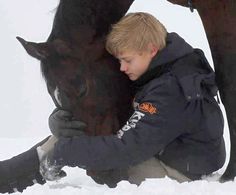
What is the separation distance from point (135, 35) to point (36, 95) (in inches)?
237

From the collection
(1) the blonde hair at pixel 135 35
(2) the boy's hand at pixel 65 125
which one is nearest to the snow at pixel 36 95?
(2) the boy's hand at pixel 65 125

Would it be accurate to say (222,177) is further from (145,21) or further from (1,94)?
(1,94)

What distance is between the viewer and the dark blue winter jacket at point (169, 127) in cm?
235

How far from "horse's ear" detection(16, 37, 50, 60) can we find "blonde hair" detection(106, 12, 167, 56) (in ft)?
0.84

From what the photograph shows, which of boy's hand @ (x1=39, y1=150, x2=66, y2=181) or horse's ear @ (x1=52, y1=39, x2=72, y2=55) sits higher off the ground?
horse's ear @ (x1=52, y1=39, x2=72, y2=55)

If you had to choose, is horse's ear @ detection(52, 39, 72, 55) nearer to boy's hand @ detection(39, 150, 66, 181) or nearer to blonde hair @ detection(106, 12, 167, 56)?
blonde hair @ detection(106, 12, 167, 56)

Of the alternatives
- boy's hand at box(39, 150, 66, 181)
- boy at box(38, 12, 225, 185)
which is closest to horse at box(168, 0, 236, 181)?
boy at box(38, 12, 225, 185)

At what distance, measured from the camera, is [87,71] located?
245cm

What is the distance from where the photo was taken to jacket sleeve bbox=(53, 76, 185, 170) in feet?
7.70

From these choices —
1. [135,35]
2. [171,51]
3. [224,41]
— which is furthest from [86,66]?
[224,41]

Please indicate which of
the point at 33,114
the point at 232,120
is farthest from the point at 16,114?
the point at 232,120

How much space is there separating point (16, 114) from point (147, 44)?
211 inches

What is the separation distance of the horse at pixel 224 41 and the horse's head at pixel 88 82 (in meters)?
0.45

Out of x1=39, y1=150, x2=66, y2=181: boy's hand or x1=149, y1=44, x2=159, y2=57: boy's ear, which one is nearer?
x1=149, y1=44, x2=159, y2=57: boy's ear
